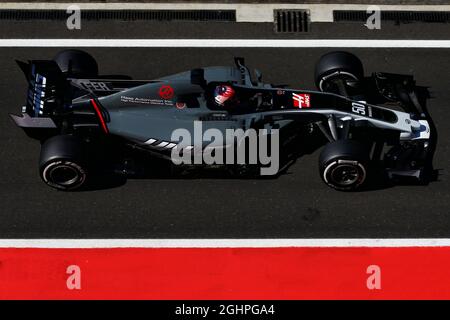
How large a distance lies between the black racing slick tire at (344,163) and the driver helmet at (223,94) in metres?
1.65

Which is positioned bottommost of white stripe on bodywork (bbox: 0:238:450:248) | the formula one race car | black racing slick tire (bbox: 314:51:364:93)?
white stripe on bodywork (bbox: 0:238:450:248)

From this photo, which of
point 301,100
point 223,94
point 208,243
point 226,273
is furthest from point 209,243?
point 301,100

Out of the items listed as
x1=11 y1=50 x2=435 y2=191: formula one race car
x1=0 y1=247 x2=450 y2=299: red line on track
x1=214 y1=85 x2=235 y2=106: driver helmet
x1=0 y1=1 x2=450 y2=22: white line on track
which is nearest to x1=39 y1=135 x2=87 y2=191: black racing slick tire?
x1=11 y1=50 x2=435 y2=191: formula one race car

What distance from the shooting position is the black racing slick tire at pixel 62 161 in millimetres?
11656

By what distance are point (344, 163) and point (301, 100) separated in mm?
1278

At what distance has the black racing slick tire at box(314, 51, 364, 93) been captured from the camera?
13.3 metres

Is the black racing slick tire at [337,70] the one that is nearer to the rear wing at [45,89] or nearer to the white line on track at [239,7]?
the white line on track at [239,7]

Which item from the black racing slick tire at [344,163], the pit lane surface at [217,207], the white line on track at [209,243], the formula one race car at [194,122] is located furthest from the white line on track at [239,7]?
the white line on track at [209,243]

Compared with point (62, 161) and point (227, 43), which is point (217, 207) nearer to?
point (62, 161)

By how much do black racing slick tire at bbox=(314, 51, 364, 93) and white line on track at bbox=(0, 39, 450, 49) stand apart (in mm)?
1584

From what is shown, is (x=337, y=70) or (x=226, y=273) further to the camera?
(x=337, y=70)

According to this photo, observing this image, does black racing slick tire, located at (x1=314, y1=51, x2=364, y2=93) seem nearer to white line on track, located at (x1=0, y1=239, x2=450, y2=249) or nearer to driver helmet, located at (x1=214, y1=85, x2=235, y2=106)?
driver helmet, located at (x1=214, y1=85, x2=235, y2=106)

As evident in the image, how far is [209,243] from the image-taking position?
1200 cm
